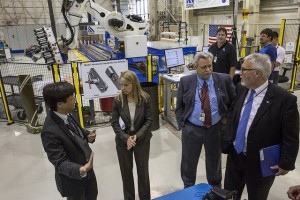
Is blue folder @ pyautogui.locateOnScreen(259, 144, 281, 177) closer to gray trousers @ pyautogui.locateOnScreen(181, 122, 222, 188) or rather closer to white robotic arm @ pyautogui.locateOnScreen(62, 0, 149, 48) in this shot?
gray trousers @ pyautogui.locateOnScreen(181, 122, 222, 188)

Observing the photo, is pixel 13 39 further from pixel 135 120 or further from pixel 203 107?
pixel 203 107

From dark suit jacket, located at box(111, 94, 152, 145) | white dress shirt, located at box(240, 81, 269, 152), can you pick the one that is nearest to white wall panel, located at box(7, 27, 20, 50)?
dark suit jacket, located at box(111, 94, 152, 145)

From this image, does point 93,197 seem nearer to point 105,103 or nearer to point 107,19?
point 105,103

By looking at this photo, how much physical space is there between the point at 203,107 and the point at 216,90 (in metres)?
0.21

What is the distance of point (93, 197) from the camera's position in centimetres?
197

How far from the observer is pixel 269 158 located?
1.80 metres

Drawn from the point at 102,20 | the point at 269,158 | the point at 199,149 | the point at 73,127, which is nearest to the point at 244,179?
the point at 269,158

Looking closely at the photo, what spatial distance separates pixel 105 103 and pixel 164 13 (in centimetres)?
1246

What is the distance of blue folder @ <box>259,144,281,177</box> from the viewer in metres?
1.78

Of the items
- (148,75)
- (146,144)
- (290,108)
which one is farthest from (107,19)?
(290,108)

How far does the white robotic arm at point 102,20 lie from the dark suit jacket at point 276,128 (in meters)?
4.32

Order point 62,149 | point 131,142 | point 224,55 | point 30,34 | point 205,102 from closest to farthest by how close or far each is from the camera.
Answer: point 62,149, point 131,142, point 205,102, point 224,55, point 30,34

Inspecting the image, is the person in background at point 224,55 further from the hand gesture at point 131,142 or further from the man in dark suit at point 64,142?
the man in dark suit at point 64,142

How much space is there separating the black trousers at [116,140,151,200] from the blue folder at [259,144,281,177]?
1.06 meters
